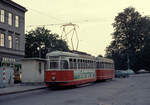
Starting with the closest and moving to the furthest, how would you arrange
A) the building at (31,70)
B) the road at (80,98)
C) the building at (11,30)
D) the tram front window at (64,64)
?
the road at (80,98), the tram front window at (64,64), the building at (31,70), the building at (11,30)

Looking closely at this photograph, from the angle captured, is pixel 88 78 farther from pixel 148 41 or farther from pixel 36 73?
pixel 148 41

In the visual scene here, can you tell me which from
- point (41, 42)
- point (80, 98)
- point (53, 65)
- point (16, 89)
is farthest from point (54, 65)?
point (41, 42)

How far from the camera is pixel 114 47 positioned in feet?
254

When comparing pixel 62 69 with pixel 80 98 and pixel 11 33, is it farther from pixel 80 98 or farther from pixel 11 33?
pixel 11 33

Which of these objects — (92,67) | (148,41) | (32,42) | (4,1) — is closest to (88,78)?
(92,67)

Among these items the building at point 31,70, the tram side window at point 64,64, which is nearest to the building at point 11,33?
the building at point 31,70

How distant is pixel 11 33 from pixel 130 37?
4269 cm

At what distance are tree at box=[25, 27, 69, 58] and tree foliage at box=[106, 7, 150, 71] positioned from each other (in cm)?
1446

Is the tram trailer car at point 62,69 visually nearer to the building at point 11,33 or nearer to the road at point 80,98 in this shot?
the road at point 80,98

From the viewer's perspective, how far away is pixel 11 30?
40.8 meters

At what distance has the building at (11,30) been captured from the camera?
38875 millimetres

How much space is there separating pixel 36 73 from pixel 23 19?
19392mm

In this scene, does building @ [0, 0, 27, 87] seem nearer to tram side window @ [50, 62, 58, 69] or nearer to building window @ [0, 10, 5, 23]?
building window @ [0, 10, 5, 23]

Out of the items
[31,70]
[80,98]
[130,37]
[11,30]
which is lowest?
[80,98]
